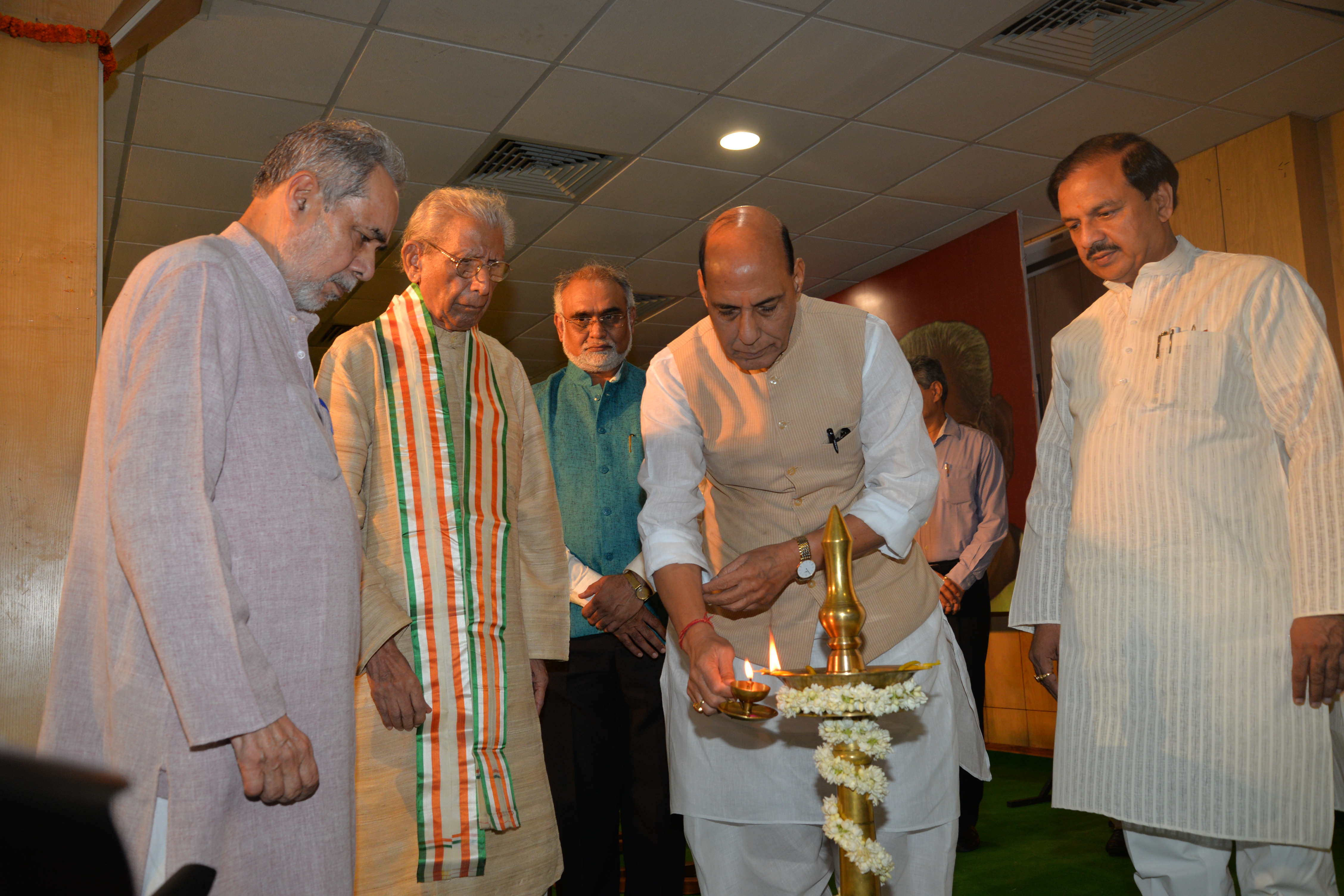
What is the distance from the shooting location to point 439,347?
230 cm

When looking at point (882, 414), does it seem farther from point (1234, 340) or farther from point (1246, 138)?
point (1246, 138)

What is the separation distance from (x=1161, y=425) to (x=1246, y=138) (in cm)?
450

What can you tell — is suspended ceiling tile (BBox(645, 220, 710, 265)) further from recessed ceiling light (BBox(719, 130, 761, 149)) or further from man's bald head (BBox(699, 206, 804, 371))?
man's bald head (BBox(699, 206, 804, 371))

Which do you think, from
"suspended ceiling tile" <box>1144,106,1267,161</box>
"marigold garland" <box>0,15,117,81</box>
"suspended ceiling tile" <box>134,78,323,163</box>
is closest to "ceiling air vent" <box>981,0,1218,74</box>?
"suspended ceiling tile" <box>1144,106,1267,161</box>

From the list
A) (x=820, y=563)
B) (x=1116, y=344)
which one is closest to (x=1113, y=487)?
(x=1116, y=344)

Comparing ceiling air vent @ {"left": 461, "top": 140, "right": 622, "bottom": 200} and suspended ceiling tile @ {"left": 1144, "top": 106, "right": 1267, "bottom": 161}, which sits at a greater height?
ceiling air vent @ {"left": 461, "top": 140, "right": 622, "bottom": 200}

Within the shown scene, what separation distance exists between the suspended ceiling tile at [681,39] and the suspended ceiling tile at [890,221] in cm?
201

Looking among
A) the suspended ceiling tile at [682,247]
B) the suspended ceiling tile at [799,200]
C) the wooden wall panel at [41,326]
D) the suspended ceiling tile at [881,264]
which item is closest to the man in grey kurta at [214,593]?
the wooden wall panel at [41,326]

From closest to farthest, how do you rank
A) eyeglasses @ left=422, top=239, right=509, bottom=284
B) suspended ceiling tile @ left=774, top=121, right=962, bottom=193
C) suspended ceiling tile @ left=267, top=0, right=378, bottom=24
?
eyeglasses @ left=422, top=239, right=509, bottom=284 < suspended ceiling tile @ left=267, top=0, right=378, bottom=24 < suspended ceiling tile @ left=774, top=121, right=962, bottom=193

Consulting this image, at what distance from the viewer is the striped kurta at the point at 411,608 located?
1965 mm

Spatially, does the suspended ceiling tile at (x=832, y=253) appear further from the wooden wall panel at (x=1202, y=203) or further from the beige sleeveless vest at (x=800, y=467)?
the beige sleeveless vest at (x=800, y=467)

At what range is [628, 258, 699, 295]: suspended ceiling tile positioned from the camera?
7492 mm

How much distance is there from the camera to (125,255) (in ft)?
22.2

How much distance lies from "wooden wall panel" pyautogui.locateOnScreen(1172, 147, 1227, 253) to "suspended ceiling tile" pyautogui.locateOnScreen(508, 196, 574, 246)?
3.69m
